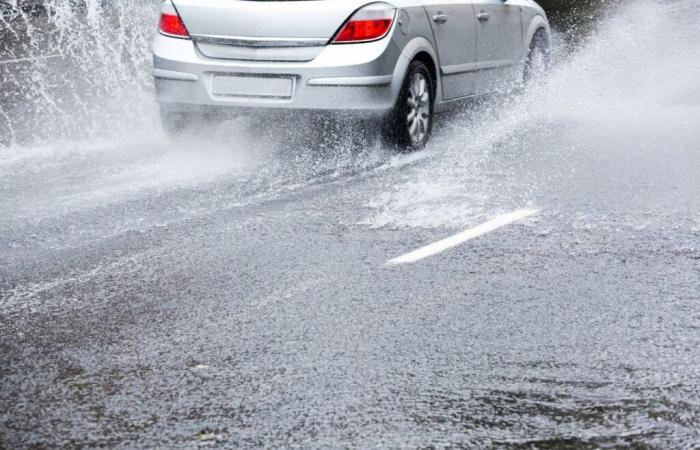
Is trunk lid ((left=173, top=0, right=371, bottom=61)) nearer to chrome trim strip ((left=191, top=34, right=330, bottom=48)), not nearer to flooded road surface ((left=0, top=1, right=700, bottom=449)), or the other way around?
chrome trim strip ((left=191, top=34, right=330, bottom=48))

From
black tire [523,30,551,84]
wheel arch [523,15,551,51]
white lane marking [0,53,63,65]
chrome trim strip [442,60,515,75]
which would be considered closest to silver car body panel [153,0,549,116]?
chrome trim strip [442,60,515,75]

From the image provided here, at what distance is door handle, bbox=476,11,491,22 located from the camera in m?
10.2

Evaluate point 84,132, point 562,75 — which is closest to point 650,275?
point 84,132

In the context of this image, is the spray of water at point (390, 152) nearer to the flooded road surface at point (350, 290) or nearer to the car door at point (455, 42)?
the flooded road surface at point (350, 290)

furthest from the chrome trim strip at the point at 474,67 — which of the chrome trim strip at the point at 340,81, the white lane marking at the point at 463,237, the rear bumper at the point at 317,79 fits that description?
the white lane marking at the point at 463,237

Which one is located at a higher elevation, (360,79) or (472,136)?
(360,79)

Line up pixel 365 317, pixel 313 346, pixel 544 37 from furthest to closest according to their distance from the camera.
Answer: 1. pixel 544 37
2. pixel 365 317
3. pixel 313 346

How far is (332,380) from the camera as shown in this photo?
440 cm

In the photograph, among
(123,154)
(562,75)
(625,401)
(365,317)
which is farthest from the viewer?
(562,75)

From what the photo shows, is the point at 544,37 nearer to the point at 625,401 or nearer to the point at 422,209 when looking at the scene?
the point at 422,209

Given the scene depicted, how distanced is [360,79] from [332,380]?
456cm

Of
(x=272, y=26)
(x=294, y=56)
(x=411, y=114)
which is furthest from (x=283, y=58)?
(x=411, y=114)

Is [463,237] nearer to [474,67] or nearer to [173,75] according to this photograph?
[173,75]

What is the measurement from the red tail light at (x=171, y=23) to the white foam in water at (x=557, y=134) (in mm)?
2071
